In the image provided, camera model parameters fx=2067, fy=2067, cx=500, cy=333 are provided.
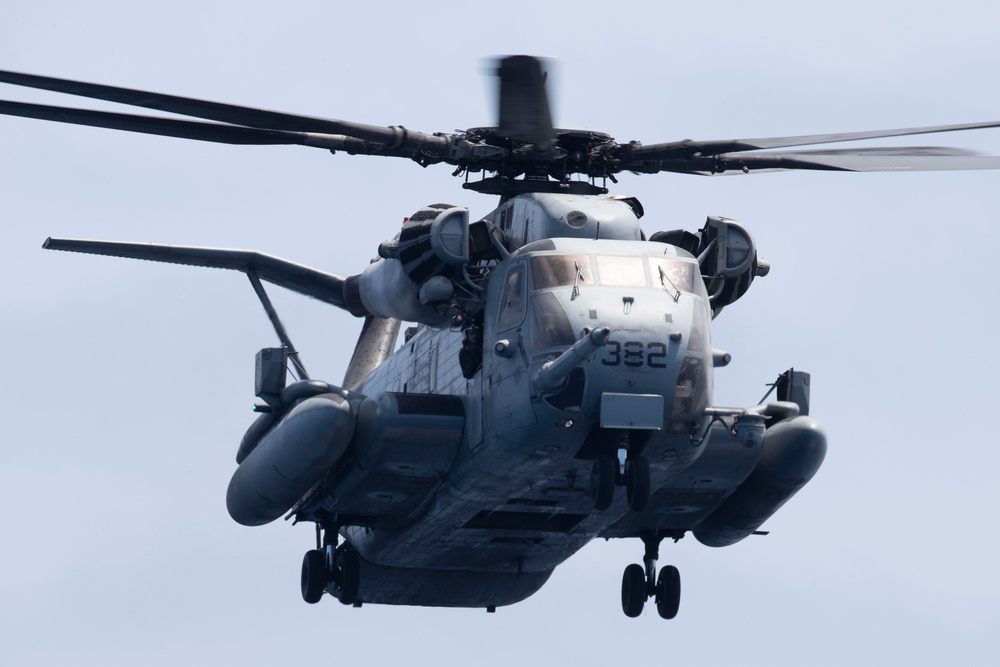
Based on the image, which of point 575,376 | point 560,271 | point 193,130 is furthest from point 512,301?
point 193,130

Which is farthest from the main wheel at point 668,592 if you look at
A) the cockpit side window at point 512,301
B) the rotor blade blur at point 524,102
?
the rotor blade blur at point 524,102

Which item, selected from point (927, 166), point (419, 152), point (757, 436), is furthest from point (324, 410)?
point (927, 166)

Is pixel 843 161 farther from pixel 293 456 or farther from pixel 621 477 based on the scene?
pixel 293 456

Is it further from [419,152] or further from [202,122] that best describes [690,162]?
[202,122]

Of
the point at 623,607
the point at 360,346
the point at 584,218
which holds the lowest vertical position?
the point at 623,607

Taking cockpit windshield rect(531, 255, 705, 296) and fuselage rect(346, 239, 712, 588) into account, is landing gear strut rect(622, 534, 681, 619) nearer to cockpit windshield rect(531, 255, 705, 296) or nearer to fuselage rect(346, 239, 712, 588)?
fuselage rect(346, 239, 712, 588)

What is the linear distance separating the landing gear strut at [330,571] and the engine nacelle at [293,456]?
1508 millimetres

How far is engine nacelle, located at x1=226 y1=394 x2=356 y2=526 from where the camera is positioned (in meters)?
28.5

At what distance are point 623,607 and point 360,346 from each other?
693cm

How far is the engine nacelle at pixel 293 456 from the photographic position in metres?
28.5

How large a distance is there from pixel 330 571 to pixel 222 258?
5378mm

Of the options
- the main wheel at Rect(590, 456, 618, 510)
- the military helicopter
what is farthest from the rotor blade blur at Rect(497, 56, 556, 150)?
the main wheel at Rect(590, 456, 618, 510)

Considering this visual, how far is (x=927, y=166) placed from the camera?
1129 inches

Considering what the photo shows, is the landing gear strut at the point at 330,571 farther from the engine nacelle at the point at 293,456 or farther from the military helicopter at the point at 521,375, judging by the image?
the engine nacelle at the point at 293,456
